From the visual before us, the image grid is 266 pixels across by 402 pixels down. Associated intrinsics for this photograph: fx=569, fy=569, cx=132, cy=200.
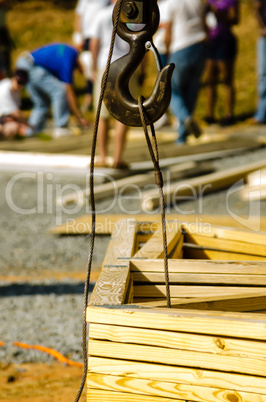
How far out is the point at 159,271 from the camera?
83.9 inches

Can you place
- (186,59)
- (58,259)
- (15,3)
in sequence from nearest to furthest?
(58,259) < (186,59) < (15,3)

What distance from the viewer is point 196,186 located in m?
5.71

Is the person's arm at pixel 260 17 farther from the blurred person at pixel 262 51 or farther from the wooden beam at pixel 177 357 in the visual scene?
the wooden beam at pixel 177 357

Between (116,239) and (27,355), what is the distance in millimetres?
736

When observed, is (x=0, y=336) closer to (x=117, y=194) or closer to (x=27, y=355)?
(x=27, y=355)

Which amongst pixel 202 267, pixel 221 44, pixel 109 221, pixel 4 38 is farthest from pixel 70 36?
pixel 202 267

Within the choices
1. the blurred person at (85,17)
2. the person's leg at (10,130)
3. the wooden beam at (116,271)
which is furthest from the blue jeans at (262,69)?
the wooden beam at (116,271)

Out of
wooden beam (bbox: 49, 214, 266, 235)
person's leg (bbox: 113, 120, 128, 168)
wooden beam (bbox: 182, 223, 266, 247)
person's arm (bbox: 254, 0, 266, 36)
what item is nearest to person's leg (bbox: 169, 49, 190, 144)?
person's leg (bbox: 113, 120, 128, 168)

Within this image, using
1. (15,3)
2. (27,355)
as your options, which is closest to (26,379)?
(27,355)

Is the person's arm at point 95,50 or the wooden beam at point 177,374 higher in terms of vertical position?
the person's arm at point 95,50

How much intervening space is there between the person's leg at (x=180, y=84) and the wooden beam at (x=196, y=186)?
1.39 meters

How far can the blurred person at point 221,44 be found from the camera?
28.1ft

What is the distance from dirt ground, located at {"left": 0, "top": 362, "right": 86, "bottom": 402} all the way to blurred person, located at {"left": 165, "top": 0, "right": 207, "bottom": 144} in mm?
5102

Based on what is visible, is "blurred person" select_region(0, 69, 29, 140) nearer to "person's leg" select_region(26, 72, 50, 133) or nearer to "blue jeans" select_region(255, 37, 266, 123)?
"person's leg" select_region(26, 72, 50, 133)
